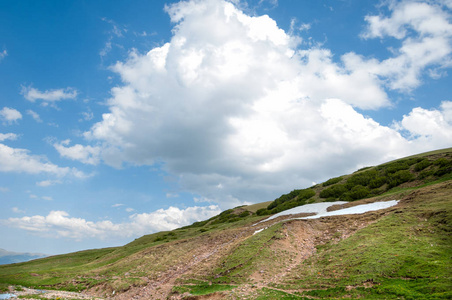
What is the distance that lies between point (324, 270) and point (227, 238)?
2160 cm

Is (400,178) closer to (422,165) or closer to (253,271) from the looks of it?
(422,165)

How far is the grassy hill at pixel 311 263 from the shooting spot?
60.6ft

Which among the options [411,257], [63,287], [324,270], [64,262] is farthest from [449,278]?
[64,262]

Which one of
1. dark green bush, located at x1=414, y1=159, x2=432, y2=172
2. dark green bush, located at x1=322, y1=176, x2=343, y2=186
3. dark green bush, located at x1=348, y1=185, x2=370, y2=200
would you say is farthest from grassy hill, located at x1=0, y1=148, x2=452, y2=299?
dark green bush, located at x1=322, y1=176, x2=343, y2=186

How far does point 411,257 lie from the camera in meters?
19.9

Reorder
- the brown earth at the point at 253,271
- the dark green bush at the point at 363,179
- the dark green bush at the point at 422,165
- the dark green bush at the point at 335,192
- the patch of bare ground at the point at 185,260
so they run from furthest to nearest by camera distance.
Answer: the dark green bush at the point at 363,179 → the dark green bush at the point at 335,192 → the dark green bush at the point at 422,165 → the patch of bare ground at the point at 185,260 → the brown earth at the point at 253,271

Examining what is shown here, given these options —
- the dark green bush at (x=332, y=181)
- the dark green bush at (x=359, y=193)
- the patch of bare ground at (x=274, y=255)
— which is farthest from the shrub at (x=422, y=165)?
the dark green bush at (x=332, y=181)

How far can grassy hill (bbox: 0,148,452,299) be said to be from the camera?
18469 mm

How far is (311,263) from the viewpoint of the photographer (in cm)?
2553

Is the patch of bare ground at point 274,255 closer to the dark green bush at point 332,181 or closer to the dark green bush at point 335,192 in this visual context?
the dark green bush at point 335,192

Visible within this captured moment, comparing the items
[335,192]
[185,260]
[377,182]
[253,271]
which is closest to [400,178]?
[377,182]

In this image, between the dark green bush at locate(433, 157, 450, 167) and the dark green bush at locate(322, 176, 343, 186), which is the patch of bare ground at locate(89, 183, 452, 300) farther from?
the dark green bush at locate(322, 176, 343, 186)

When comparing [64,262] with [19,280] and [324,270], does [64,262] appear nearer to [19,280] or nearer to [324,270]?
[19,280]

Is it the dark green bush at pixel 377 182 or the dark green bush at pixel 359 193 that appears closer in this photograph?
the dark green bush at pixel 359 193
